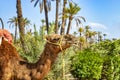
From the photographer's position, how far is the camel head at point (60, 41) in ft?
19.4

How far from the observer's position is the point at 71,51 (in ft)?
38.6

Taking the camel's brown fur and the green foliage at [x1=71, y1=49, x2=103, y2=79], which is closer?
the camel's brown fur

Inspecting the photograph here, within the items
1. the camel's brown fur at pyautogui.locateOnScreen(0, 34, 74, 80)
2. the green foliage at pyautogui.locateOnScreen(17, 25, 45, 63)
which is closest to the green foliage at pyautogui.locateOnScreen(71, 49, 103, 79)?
the green foliage at pyautogui.locateOnScreen(17, 25, 45, 63)

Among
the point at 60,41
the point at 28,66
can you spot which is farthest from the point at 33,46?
the point at 60,41

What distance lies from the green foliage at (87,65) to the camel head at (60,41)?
891cm

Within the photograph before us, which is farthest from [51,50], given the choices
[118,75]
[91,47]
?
[91,47]

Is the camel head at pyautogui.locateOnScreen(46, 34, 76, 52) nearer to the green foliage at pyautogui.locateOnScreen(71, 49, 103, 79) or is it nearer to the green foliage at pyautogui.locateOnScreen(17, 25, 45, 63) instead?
the green foliage at pyautogui.locateOnScreen(17, 25, 45, 63)

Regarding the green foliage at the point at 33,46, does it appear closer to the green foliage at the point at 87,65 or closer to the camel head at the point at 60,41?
the green foliage at the point at 87,65

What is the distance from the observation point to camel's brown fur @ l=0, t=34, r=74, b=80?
235 inches

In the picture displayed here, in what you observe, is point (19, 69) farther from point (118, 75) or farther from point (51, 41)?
point (118, 75)

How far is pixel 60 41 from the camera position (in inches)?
233

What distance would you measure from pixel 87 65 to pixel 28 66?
9.36 metres

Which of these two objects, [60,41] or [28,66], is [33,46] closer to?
[28,66]

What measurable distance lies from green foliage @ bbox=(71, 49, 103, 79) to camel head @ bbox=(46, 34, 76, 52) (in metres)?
8.91
